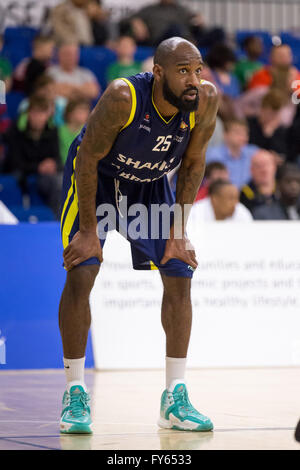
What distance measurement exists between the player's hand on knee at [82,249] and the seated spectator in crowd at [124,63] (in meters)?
6.54

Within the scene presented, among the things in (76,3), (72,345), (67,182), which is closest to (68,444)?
(72,345)

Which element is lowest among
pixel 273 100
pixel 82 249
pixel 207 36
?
pixel 82 249

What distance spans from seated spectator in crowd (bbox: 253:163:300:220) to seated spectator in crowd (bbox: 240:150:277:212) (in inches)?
3.1

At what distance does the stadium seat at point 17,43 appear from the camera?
1061 cm

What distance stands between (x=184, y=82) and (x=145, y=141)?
0.31 meters

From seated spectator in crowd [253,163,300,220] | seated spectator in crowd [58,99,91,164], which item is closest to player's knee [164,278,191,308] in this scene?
seated spectator in crowd [253,163,300,220]

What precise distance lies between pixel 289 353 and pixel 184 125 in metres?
3.05

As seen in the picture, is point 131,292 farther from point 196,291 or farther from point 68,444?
point 68,444

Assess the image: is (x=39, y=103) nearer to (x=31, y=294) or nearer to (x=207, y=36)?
(x=31, y=294)

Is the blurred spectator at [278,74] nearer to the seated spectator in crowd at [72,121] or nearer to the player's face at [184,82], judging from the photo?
the seated spectator in crowd at [72,121]

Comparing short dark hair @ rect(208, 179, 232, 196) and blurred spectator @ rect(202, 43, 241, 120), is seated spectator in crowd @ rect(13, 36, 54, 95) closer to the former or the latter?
blurred spectator @ rect(202, 43, 241, 120)

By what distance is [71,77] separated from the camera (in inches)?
379

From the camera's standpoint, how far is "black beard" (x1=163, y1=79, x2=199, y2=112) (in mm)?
3473

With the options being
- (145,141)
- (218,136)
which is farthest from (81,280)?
(218,136)
